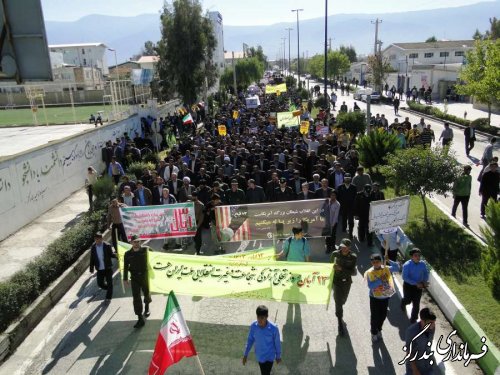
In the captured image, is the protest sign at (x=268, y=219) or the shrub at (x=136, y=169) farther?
the shrub at (x=136, y=169)

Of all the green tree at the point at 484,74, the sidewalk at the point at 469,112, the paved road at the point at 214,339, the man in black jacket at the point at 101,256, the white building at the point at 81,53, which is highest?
the white building at the point at 81,53

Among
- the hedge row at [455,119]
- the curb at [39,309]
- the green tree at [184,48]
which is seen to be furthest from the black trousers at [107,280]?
the green tree at [184,48]

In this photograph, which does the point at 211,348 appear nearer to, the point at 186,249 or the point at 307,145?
the point at 186,249

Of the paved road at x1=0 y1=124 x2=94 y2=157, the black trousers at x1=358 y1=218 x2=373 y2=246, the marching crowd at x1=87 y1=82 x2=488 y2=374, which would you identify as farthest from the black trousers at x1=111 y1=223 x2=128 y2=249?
the paved road at x1=0 y1=124 x2=94 y2=157

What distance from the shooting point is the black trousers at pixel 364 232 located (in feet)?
36.2

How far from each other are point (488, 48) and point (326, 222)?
21718mm

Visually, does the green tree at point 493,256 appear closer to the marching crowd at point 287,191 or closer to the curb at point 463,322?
the curb at point 463,322

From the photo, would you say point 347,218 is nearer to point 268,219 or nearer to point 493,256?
point 268,219

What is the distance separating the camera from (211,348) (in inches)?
285

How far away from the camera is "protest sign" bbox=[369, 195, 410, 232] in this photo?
29.6 feet

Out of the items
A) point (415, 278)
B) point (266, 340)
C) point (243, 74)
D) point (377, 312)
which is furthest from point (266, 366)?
point (243, 74)

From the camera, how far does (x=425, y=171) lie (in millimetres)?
11438

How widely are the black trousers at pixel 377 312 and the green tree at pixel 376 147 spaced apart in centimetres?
1025

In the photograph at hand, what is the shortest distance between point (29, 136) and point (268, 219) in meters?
24.2
